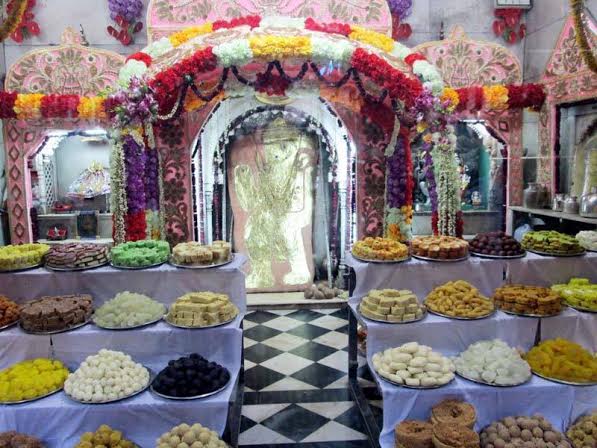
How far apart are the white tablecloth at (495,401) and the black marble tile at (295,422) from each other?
3.24 ft

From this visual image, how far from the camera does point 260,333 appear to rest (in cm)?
621

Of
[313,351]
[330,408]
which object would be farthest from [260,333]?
[330,408]

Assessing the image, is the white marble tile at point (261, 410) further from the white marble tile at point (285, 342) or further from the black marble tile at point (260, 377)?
the white marble tile at point (285, 342)

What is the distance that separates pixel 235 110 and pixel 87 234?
3478mm

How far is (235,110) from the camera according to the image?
24.6 ft

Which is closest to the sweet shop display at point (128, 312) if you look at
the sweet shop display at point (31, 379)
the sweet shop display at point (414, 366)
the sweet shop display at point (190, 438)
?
the sweet shop display at point (31, 379)

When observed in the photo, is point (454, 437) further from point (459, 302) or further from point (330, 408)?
point (330, 408)

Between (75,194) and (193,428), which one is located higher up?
(75,194)

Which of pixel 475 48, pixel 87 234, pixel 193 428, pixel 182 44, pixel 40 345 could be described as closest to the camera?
pixel 193 428

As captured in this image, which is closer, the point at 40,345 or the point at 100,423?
the point at 100,423

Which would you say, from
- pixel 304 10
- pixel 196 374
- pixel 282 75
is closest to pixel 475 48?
pixel 304 10

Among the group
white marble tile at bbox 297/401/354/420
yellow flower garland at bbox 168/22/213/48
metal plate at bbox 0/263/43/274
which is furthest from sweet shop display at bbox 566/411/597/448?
yellow flower garland at bbox 168/22/213/48

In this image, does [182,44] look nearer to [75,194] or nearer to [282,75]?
[282,75]

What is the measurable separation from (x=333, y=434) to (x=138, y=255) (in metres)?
2.08
